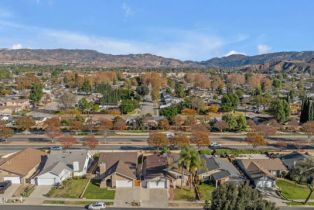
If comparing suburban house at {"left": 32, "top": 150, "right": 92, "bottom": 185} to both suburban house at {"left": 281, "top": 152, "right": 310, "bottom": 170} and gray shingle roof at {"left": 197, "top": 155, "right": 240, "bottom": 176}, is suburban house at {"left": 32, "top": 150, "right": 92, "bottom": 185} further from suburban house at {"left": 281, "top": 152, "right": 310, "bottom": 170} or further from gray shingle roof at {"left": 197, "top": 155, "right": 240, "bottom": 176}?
suburban house at {"left": 281, "top": 152, "right": 310, "bottom": 170}

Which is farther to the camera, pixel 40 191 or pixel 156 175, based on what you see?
pixel 156 175

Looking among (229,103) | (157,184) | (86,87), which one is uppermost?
A: (86,87)

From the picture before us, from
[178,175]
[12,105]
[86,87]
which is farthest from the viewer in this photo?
[86,87]

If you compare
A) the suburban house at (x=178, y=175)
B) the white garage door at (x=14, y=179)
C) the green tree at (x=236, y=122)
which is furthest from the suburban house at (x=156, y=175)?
the green tree at (x=236, y=122)

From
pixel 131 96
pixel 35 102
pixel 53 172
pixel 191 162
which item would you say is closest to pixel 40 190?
pixel 53 172

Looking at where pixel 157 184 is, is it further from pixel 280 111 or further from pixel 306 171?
pixel 280 111

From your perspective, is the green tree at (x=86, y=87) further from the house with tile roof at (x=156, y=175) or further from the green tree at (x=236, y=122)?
the house with tile roof at (x=156, y=175)

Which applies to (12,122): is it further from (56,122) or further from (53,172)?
(53,172)

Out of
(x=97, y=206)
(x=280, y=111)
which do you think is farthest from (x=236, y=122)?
(x=97, y=206)
